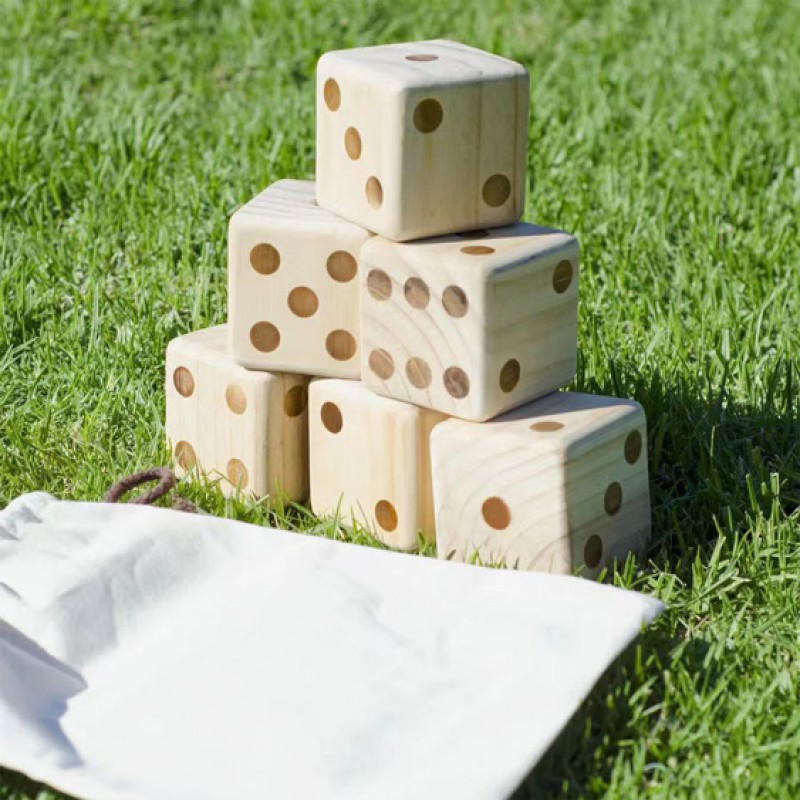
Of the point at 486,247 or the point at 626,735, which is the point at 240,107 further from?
the point at 626,735

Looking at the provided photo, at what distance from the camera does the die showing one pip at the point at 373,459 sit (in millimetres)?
2580

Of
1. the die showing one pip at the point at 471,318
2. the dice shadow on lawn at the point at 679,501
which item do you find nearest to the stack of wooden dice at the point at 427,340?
the die showing one pip at the point at 471,318

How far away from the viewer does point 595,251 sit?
369 cm

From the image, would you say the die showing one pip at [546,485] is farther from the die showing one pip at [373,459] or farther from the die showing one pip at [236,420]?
the die showing one pip at [236,420]

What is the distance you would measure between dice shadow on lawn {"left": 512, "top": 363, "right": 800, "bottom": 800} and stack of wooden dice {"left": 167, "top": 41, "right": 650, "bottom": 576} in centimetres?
14

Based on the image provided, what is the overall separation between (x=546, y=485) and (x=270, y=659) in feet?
1.73

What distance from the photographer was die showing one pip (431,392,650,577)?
94.6 inches

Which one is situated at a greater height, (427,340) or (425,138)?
(425,138)

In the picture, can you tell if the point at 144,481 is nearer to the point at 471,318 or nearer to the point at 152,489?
the point at 152,489

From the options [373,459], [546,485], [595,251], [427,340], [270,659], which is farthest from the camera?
[595,251]

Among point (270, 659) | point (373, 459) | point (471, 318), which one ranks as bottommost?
point (270, 659)

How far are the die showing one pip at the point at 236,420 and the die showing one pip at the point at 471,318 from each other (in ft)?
0.70

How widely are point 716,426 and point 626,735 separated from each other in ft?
2.82

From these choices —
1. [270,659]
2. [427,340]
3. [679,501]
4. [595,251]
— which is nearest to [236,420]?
[427,340]
